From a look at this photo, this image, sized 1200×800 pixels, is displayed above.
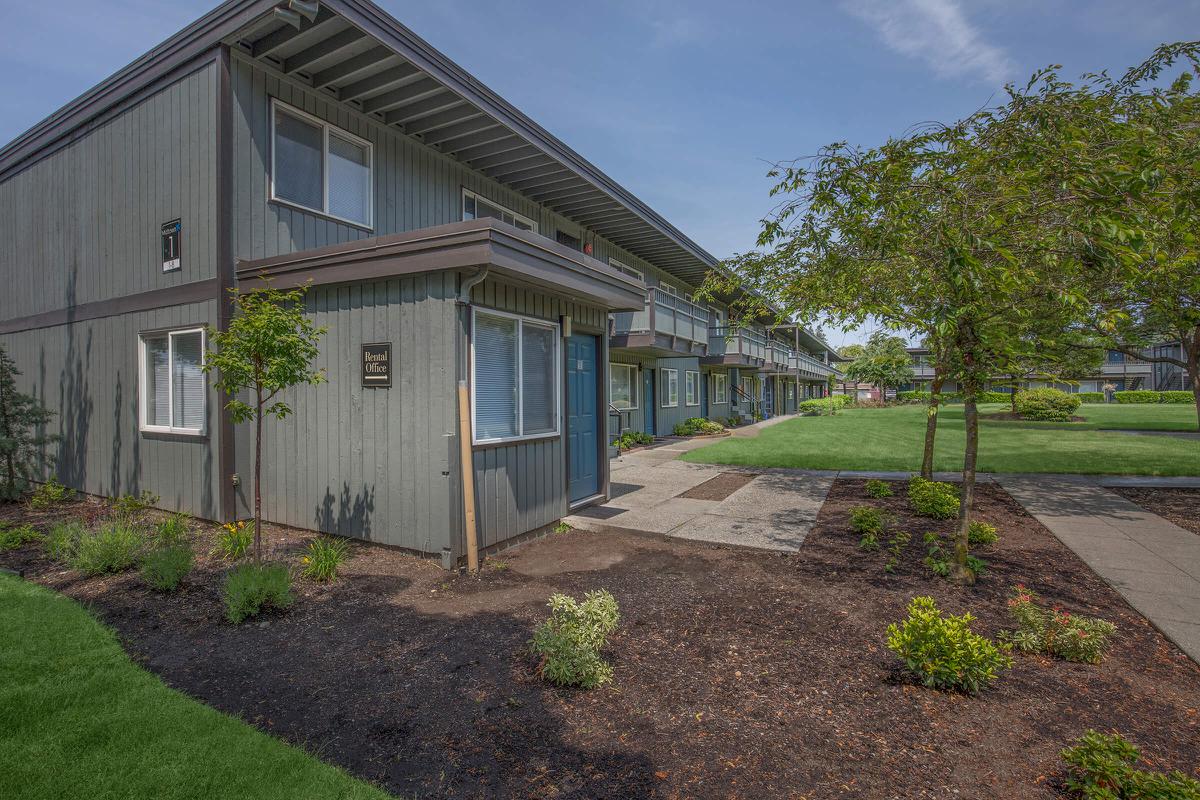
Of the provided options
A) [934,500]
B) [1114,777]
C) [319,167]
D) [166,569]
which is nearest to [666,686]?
[1114,777]

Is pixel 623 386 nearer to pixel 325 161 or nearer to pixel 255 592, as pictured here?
pixel 325 161

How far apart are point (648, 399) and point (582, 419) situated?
10.7m

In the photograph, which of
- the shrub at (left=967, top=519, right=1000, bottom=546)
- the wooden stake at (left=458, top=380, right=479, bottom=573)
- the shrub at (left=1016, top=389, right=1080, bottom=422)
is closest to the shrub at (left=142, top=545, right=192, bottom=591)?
the wooden stake at (left=458, top=380, right=479, bottom=573)

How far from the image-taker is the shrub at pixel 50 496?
27.4 feet

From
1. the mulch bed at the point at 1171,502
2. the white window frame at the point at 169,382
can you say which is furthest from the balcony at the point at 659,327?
the mulch bed at the point at 1171,502

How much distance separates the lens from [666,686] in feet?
11.0

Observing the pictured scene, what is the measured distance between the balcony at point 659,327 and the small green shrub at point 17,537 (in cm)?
976

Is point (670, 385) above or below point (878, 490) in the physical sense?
above

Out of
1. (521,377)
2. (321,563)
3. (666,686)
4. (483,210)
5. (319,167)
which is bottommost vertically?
(666,686)

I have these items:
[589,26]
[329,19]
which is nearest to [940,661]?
[329,19]

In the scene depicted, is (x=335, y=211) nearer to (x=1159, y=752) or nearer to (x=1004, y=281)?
(x=1004, y=281)

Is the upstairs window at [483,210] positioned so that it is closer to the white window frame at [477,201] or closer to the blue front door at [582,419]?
the white window frame at [477,201]

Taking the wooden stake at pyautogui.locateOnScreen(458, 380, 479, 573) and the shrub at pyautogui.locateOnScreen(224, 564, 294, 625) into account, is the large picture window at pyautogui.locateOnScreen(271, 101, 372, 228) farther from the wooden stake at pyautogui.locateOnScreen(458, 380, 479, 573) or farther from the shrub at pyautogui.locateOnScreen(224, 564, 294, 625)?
the shrub at pyautogui.locateOnScreen(224, 564, 294, 625)

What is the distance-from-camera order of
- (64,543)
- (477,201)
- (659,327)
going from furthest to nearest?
(659,327) < (477,201) < (64,543)
